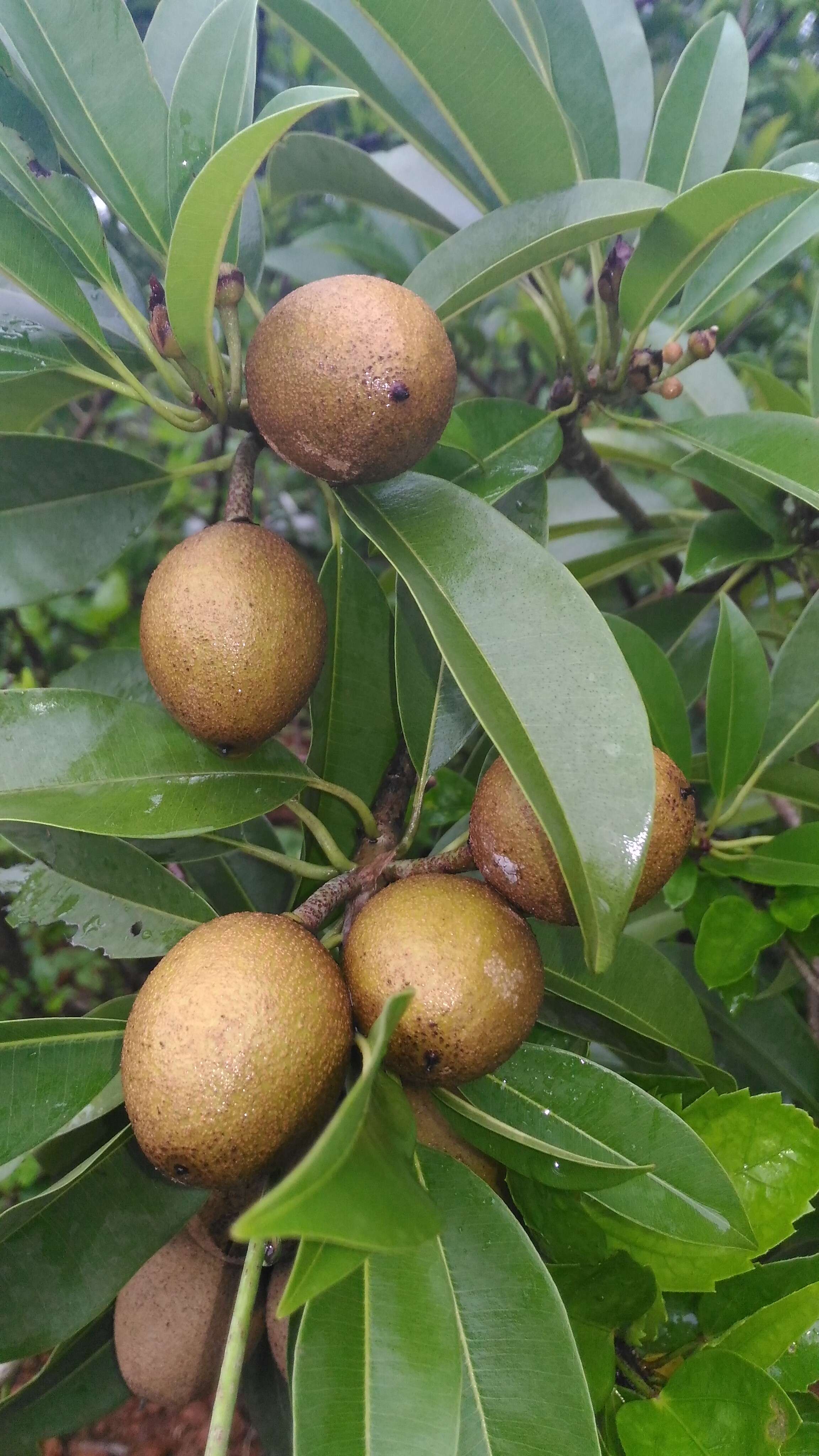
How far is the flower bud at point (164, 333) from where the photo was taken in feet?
2.41

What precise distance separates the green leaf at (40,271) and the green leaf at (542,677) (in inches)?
11.2

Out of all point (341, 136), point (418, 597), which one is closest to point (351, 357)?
point (418, 597)

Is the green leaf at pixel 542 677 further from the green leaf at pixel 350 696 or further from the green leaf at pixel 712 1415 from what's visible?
the green leaf at pixel 712 1415

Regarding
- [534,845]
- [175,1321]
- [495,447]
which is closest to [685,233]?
[495,447]

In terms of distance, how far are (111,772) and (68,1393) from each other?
760 mm

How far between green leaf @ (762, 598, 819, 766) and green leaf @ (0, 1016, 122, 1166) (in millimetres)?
780

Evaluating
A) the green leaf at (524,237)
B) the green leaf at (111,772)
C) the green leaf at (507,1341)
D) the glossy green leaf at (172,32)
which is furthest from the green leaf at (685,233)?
the green leaf at (507,1341)

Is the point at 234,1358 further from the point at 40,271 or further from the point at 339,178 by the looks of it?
the point at 339,178

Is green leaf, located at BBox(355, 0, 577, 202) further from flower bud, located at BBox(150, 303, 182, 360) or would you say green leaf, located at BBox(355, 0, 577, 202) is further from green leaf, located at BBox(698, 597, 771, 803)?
green leaf, located at BBox(698, 597, 771, 803)

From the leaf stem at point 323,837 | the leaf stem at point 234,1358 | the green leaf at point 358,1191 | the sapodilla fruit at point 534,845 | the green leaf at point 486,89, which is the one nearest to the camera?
the green leaf at point 358,1191

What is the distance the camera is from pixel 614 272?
96 cm

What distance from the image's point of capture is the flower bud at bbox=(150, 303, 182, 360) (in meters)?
0.73

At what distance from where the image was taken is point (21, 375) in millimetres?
760

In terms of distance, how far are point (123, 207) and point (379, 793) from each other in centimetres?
61
